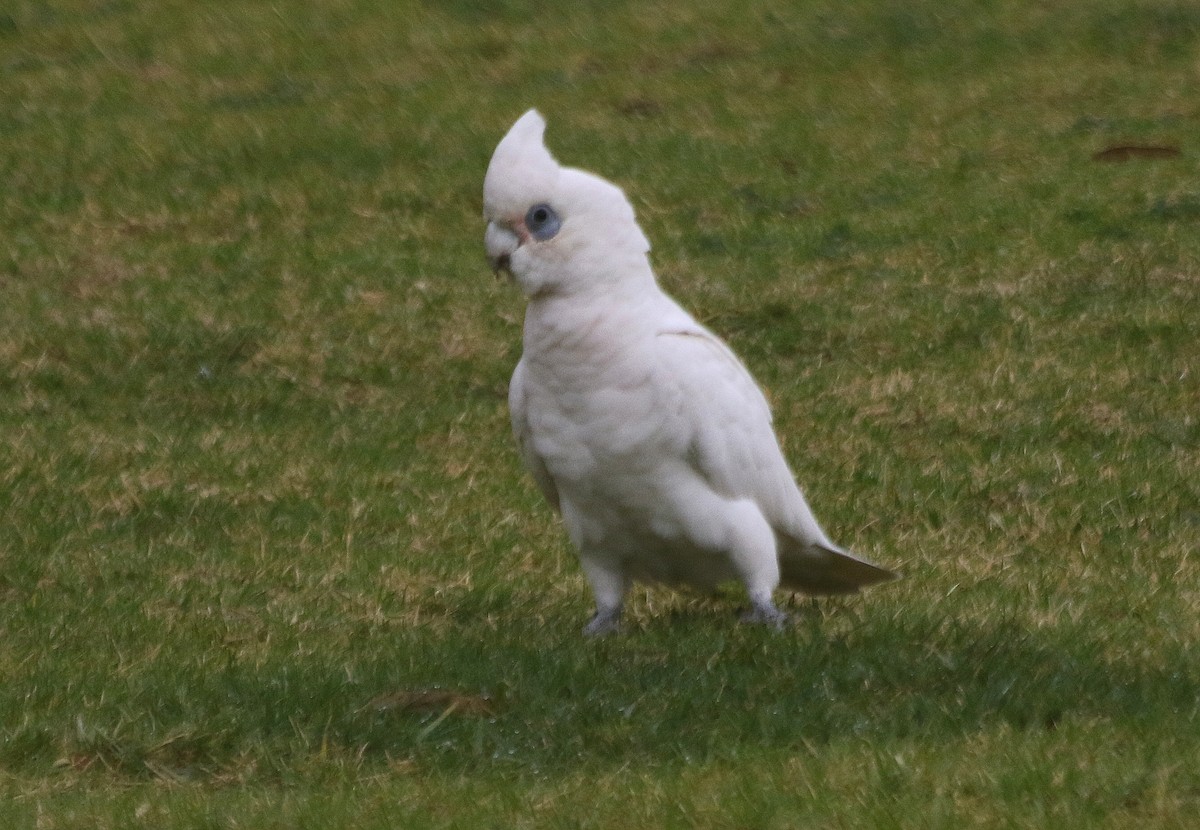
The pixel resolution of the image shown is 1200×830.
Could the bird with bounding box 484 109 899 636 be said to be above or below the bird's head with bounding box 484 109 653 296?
below

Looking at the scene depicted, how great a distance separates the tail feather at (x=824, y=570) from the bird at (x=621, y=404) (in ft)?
0.14

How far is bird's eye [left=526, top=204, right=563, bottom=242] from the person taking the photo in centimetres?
516

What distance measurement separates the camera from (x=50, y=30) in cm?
1605

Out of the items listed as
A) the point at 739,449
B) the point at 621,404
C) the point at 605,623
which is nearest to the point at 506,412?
the point at 605,623

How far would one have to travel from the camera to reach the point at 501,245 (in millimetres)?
5199

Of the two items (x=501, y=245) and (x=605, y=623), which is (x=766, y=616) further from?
(x=501, y=245)

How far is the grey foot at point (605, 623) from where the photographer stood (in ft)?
18.9

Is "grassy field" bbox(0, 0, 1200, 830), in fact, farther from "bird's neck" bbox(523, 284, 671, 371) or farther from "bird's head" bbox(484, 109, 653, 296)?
"bird's head" bbox(484, 109, 653, 296)

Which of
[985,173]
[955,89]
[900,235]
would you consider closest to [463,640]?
[900,235]

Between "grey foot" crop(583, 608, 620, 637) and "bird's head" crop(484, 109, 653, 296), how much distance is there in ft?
3.42

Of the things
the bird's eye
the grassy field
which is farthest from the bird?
the grassy field

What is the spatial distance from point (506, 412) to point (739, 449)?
3588 mm

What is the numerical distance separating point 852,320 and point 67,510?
12.9 feet

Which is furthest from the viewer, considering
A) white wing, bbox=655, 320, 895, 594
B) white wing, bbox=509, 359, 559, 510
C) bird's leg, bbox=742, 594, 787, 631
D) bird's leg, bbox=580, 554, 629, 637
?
bird's leg, bbox=580, 554, 629, 637
